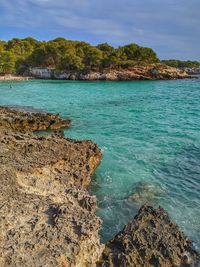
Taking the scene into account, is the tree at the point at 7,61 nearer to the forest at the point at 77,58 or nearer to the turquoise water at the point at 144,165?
the forest at the point at 77,58

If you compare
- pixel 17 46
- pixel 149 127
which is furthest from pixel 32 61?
pixel 149 127

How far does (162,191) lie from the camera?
12.0m

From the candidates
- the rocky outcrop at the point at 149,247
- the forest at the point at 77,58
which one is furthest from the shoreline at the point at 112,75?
the rocky outcrop at the point at 149,247

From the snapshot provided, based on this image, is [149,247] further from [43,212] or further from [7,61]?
[7,61]

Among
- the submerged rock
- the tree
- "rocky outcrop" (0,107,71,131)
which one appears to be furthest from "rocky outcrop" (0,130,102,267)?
the tree

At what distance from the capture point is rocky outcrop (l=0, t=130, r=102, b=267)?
5.73 m

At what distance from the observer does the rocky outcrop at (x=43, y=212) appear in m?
5.73

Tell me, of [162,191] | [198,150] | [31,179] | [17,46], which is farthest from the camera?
[17,46]

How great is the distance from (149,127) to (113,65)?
7139 centimetres

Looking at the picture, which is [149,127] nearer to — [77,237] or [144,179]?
[144,179]

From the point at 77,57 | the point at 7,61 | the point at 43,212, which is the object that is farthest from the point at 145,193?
the point at 7,61

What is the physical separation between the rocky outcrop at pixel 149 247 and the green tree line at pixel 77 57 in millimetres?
86284

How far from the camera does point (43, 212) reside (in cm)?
679

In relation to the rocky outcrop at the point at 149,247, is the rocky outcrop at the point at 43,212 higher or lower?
higher
